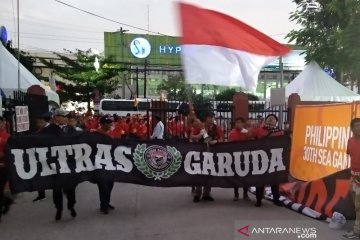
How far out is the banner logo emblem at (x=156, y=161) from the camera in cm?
865

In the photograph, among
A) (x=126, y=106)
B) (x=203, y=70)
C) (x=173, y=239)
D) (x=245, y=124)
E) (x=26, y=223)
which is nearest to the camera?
(x=203, y=70)

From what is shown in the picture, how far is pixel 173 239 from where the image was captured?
22.3 ft

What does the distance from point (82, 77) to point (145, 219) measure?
38562 mm

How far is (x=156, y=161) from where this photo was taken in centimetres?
870

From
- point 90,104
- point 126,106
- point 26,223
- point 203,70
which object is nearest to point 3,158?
point 26,223

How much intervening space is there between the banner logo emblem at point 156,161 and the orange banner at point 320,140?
2.91 meters

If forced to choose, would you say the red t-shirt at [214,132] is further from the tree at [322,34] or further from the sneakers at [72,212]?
the tree at [322,34]

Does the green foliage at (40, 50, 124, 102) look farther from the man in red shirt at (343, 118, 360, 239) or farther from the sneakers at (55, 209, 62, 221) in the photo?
the man in red shirt at (343, 118, 360, 239)

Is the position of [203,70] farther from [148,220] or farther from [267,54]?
[148,220]

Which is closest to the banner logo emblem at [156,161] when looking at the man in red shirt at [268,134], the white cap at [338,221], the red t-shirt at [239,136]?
the red t-shirt at [239,136]

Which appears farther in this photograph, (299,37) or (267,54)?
(299,37)

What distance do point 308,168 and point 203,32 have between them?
205 inches

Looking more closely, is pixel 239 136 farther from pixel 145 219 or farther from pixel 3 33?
pixel 3 33

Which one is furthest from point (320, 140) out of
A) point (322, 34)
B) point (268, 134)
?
point (322, 34)
